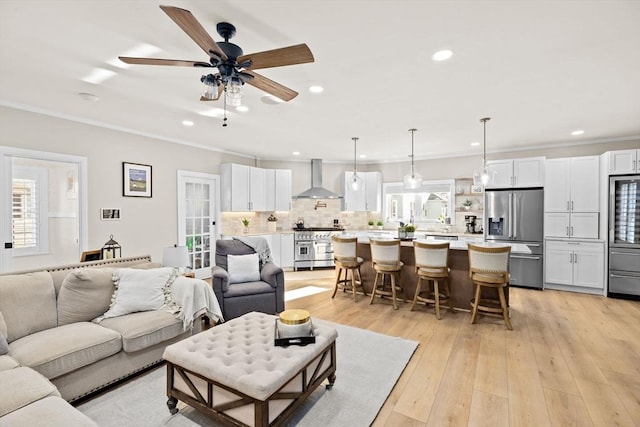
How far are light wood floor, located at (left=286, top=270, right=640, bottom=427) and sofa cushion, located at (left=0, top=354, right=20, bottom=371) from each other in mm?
2299

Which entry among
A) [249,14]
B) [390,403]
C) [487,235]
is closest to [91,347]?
[390,403]

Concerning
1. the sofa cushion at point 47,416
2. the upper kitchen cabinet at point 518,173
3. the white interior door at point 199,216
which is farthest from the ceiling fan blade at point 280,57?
the upper kitchen cabinet at point 518,173

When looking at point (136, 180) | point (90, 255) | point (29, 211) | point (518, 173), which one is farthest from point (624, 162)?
point (29, 211)

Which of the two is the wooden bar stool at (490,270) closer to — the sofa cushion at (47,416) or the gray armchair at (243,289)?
the gray armchair at (243,289)

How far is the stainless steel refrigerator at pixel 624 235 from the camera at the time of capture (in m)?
4.48

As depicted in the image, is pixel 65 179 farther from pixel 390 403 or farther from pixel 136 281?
pixel 390 403

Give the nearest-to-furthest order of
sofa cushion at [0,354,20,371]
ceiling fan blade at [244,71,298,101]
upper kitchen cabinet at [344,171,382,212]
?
sofa cushion at [0,354,20,371]
ceiling fan blade at [244,71,298,101]
upper kitchen cabinet at [344,171,382,212]

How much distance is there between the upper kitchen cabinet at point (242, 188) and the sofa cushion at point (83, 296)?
3445 mm

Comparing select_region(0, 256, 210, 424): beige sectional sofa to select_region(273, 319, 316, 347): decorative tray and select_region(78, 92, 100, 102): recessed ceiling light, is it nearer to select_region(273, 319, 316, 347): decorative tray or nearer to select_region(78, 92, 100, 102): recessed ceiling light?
select_region(273, 319, 316, 347): decorative tray

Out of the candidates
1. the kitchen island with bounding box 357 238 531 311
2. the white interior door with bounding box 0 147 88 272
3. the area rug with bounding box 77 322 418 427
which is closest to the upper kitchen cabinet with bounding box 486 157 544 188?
the kitchen island with bounding box 357 238 531 311

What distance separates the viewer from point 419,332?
3.39 meters

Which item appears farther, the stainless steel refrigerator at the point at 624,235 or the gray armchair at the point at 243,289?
the stainless steel refrigerator at the point at 624,235

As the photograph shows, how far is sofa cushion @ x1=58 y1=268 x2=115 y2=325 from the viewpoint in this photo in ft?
8.10

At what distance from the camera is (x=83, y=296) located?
2537mm
